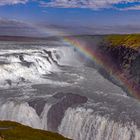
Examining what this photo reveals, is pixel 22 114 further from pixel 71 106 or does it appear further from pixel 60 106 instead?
pixel 71 106

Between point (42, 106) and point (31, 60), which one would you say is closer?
point (42, 106)

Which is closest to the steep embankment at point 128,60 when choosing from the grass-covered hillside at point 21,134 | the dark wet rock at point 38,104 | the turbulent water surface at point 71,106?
the turbulent water surface at point 71,106

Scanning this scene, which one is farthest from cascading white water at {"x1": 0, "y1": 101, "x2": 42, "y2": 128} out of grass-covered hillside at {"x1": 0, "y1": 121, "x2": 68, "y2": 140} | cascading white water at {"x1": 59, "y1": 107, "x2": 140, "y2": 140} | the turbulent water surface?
grass-covered hillside at {"x1": 0, "y1": 121, "x2": 68, "y2": 140}

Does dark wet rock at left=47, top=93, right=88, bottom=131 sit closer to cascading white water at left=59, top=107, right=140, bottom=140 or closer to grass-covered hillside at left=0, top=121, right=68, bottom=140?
cascading white water at left=59, top=107, right=140, bottom=140

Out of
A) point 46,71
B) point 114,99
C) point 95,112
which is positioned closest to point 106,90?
point 114,99

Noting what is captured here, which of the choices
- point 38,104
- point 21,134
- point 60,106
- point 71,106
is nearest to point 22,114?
point 38,104

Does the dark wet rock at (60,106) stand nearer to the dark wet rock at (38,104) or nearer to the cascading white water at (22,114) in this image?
the dark wet rock at (38,104)

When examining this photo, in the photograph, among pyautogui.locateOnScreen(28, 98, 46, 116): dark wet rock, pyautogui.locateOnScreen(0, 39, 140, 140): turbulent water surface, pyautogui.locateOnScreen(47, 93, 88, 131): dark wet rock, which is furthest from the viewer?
pyautogui.locateOnScreen(28, 98, 46, 116): dark wet rock

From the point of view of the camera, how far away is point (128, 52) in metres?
70.1

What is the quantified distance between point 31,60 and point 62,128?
1413 inches

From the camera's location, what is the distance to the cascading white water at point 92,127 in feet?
112

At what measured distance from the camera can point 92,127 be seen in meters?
36.0

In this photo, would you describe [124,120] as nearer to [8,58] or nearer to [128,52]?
[128,52]

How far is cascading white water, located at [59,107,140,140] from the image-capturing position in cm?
3412
